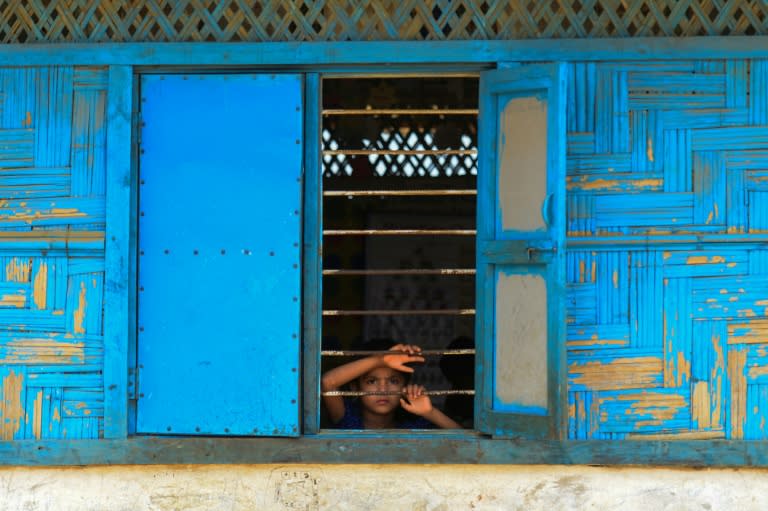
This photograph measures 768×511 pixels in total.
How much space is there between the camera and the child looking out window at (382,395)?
446 centimetres

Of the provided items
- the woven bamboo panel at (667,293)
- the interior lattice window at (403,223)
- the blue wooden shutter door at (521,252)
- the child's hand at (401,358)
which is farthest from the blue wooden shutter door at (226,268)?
the interior lattice window at (403,223)

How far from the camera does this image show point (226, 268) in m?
4.11

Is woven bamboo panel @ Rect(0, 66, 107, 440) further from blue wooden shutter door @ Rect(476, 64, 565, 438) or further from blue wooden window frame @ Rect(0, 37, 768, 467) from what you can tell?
blue wooden shutter door @ Rect(476, 64, 565, 438)

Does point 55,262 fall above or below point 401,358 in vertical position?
above

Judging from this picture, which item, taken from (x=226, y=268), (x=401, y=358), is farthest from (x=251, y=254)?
(x=401, y=358)

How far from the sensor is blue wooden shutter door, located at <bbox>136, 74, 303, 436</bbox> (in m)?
4.10

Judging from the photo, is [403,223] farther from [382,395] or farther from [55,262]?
[55,262]

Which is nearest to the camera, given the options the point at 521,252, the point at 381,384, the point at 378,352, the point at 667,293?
the point at 521,252

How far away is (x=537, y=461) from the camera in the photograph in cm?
408

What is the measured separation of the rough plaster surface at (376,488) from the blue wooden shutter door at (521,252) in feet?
0.96

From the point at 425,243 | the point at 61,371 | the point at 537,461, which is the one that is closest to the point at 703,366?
the point at 537,461

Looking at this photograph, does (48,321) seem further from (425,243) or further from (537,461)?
(425,243)

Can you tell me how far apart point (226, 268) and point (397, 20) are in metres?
1.21

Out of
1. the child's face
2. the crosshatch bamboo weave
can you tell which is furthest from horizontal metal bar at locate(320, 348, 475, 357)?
the crosshatch bamboo weave
